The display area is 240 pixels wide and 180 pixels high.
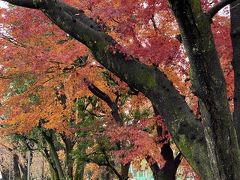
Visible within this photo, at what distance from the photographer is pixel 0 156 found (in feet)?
129

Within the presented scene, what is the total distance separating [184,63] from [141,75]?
13.9 ft

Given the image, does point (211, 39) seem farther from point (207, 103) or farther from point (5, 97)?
point (5, 97)

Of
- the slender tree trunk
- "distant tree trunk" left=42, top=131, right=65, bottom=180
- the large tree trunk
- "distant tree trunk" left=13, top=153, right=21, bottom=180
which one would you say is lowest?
the large tree trunk

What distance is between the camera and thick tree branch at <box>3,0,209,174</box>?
6.29m

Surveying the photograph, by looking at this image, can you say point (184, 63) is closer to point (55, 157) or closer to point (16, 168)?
point (55, 157)

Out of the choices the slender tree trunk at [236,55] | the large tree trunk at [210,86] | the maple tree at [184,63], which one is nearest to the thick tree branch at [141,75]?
the maple tree at [184,63]

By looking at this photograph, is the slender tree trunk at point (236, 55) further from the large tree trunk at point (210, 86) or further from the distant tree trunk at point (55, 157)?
the distant tree trunk at point (55, 157)

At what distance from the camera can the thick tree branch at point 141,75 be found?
6289 mm

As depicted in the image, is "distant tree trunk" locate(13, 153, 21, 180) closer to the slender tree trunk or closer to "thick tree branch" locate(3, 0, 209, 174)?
"thick tree branch" locate(3, 0, 209, 174)

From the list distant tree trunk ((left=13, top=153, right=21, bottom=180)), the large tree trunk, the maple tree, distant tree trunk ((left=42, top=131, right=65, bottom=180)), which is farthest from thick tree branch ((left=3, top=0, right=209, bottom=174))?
distant tree trunk ((left=13, top=153, right=21, bottom=180))

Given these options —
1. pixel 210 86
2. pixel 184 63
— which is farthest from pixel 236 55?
pixel 184 63

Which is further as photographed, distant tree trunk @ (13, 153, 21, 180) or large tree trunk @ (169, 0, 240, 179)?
distant tree trunk @ (13, 153, 21, 180)

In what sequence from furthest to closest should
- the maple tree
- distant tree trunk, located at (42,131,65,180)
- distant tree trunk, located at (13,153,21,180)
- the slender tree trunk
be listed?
distant tree trunk, located at (13,153,21,180) < distant tree trunk, located at (42,131,65,180) < the slender tree trunk < the maple tree

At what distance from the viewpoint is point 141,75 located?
6516 millimetres
